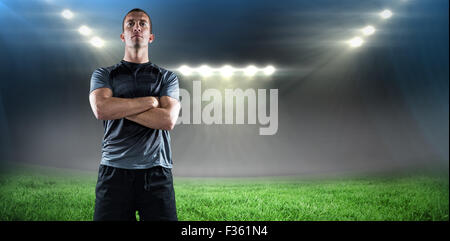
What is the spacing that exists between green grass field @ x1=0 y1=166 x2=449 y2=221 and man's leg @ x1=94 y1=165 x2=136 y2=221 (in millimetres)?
2454

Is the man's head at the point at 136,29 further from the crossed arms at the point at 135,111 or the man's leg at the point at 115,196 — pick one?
A: the man's leg at the point at 115,196

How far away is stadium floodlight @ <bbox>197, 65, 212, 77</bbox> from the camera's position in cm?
601

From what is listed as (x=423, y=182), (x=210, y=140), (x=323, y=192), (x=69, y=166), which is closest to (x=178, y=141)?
(x=210, y=140)

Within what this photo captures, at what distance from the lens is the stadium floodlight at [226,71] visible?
623cm

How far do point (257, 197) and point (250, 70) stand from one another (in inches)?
112

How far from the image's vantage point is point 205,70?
6082mm

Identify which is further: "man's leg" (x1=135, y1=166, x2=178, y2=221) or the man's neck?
the man's neck

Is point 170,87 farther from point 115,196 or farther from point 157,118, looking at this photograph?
point 115,196

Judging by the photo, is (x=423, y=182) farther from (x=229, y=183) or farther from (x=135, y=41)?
(x=135, y=41)

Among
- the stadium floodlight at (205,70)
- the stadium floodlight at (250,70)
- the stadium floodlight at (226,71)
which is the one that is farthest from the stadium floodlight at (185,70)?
the stadium floodlight at (250,70)

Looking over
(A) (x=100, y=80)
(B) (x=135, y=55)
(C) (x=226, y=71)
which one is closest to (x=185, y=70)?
(C) (x=226, y=71)

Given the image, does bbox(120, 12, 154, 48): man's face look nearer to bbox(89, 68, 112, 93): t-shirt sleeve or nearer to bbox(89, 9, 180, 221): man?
bbox(89, 9, 180, 221): man

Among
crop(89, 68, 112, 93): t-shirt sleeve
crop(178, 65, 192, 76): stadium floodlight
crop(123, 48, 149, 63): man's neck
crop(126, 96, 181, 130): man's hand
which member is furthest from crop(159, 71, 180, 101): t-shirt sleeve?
crop(178, 65, 192, 76): stadium floodlight

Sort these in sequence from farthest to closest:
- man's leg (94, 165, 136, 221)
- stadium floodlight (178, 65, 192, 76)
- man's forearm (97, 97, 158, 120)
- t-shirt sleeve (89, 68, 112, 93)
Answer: stadium floodlight (178, 65, 192, 76) → t-shirt sleeve (89, 68, 112, 93) → man's forearm (97, 97, 158, 120) → man's leg (94, 165, 136, 221)
